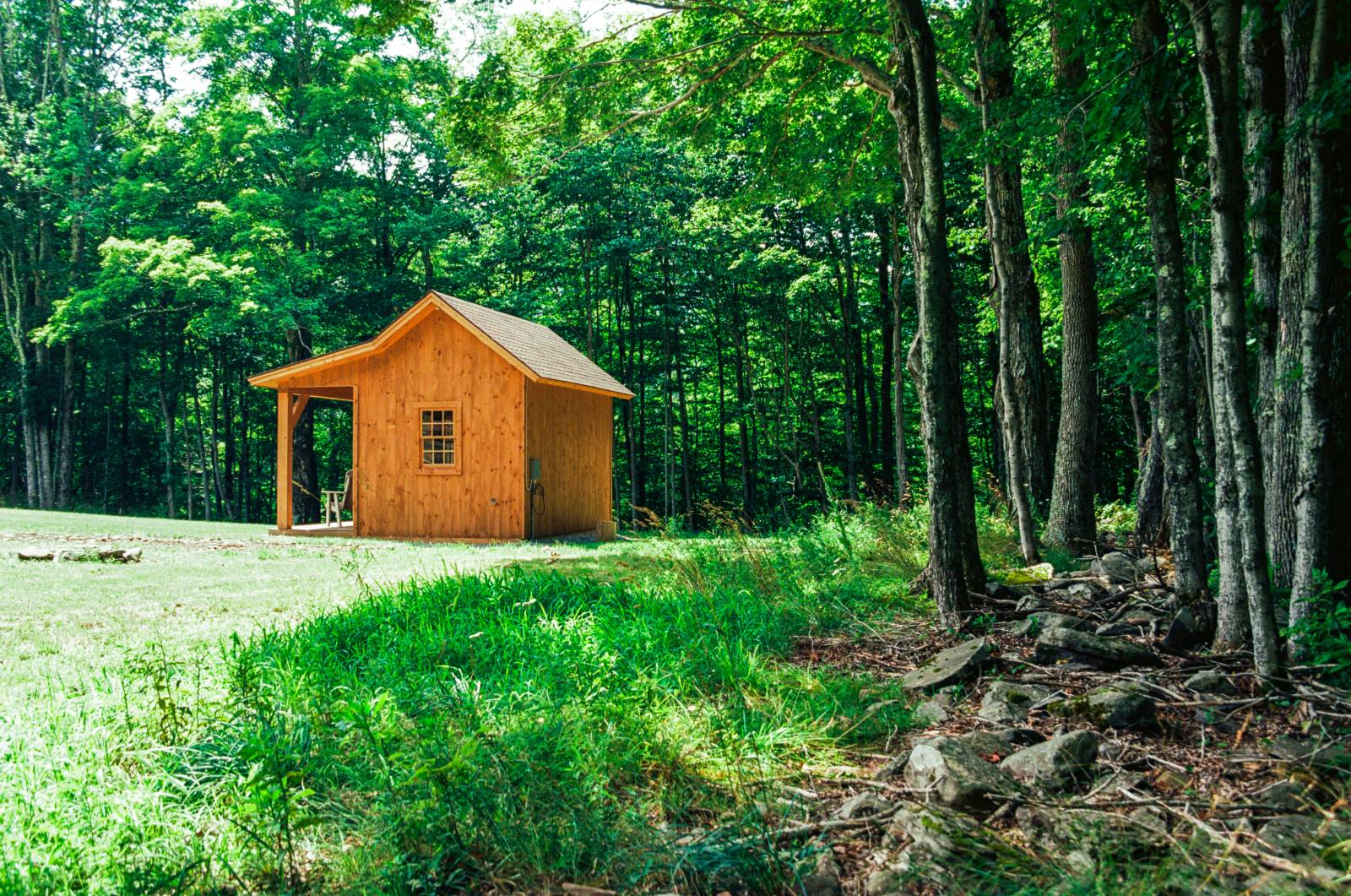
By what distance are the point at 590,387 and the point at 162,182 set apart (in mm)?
15830

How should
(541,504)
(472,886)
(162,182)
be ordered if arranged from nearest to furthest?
(472,886)
(541,504)
(162,182)

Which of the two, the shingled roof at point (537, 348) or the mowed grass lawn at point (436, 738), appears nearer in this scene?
the mowed grass lawn at point (436, 738)

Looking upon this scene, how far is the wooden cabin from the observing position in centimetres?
1480

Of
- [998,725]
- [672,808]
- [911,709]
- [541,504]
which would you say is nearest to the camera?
[672,808]

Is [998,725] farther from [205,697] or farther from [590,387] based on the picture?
[590,387]

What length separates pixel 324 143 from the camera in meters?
23.7

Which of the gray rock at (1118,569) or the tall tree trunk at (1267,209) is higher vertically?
the tall tree trunk at (1267,209)

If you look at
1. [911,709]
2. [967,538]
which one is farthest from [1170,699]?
[967,538]

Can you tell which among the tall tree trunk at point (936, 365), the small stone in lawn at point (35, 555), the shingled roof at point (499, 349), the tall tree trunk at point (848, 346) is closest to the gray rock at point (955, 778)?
the tall tree trunk at point (936, 365)

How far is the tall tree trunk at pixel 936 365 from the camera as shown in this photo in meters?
5.32

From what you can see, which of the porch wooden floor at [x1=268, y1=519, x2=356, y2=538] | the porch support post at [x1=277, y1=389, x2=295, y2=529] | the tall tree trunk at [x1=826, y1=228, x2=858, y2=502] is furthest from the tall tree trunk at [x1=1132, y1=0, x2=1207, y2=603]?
the tall tree trunk at [x1=826, y1=228, x2=858, y2=502]

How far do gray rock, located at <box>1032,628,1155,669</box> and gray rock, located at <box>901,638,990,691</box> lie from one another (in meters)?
0.29

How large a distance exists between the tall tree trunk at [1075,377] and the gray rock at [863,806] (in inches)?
239

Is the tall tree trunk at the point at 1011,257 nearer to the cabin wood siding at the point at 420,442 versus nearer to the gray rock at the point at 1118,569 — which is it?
the gray rock at the point at 1118,569
